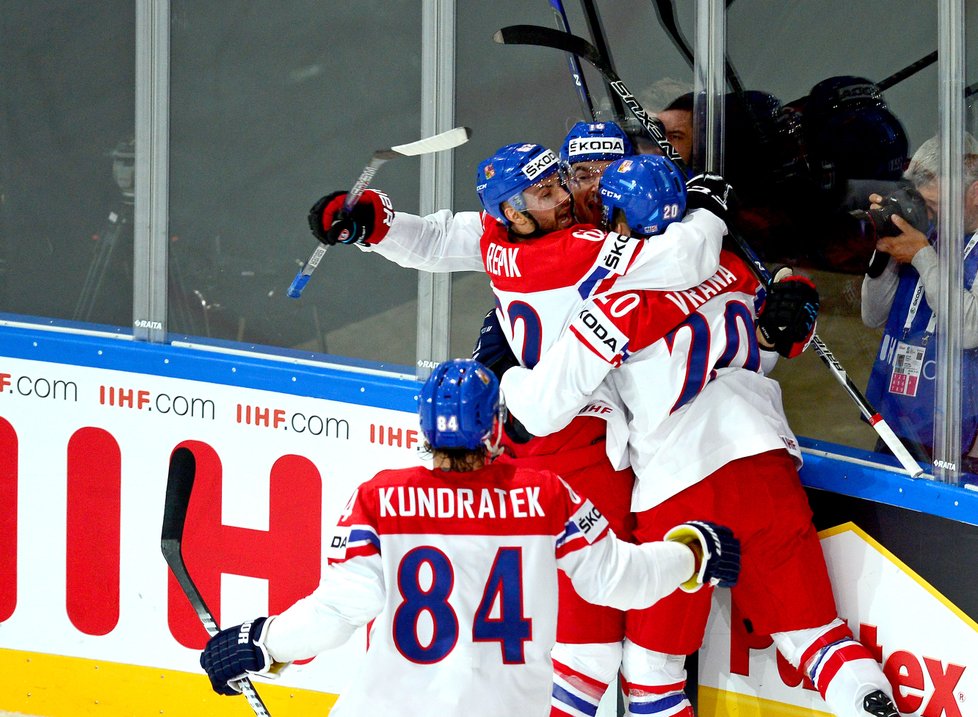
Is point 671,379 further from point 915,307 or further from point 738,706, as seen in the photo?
point 738,706

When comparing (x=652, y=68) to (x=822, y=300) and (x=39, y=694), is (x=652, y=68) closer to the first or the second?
(x=822, y=300)

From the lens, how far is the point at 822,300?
2.95m

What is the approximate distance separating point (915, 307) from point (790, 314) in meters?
0.29

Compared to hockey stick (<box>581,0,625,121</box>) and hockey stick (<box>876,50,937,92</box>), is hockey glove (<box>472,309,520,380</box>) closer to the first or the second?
hockey stick (<box>581,0,625,121</box>)

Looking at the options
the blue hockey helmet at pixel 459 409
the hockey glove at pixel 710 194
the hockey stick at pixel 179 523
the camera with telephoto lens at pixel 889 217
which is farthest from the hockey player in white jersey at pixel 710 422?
the hockey stick at pixel 179 523

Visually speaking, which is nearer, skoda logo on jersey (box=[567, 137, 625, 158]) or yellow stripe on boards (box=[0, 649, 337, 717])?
skoda logo on jersey (box=[567, 137, 625, 158])

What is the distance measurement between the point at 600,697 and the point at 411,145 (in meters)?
1.19

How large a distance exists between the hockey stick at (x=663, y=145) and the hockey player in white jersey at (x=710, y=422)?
13 cm

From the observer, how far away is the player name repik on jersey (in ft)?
7.22

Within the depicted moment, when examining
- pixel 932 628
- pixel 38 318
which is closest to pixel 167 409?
pixel 38 318

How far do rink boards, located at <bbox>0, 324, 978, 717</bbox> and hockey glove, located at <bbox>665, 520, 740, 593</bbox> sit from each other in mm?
582

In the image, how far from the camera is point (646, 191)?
266cm

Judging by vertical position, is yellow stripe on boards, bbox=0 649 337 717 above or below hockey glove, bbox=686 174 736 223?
below

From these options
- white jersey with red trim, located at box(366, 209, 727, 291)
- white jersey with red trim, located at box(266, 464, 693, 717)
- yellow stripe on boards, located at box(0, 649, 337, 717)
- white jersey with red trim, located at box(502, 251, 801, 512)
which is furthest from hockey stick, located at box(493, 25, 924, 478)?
yellow stripe on boards, located at box(0, 649, 337, 717)
